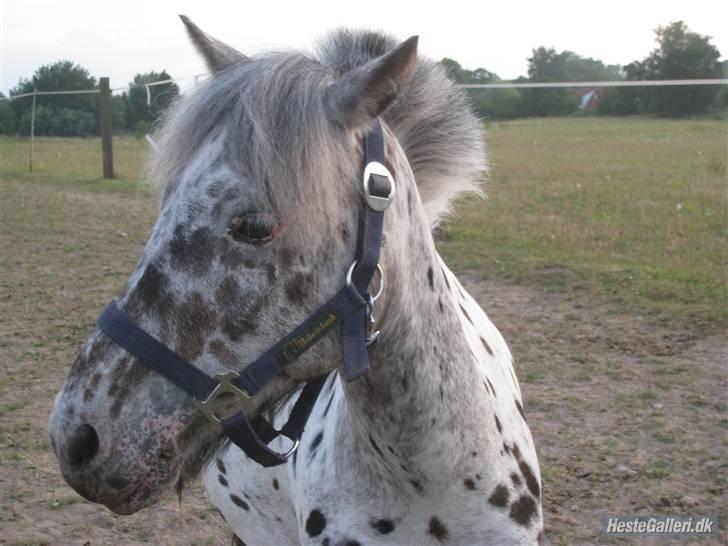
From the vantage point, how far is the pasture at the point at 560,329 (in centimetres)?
370

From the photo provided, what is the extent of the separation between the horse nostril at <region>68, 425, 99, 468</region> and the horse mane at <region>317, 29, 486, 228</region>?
1110 millimetres

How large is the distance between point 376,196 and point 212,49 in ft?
2.36

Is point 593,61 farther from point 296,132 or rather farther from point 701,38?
point 296,132

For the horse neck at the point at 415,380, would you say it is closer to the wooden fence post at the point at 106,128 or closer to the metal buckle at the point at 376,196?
the metal buckle at the point at 376,196

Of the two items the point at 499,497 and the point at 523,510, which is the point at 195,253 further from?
the point at 523,510

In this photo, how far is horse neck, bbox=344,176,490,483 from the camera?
6.35ft

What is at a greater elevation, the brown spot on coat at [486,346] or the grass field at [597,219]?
the brown spot on coat at [486,346]

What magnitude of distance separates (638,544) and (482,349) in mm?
1585

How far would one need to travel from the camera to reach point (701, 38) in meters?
27.9

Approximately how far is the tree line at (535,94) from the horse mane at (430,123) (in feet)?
1.05

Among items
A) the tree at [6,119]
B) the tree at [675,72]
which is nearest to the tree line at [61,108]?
the tree at [6,119]

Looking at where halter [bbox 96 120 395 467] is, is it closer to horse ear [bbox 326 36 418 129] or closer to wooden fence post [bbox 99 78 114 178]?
horse ear [bbox 326 36 418 129]

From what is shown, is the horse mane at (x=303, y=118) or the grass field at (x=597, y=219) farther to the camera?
the grass field at (x=597, y=219)

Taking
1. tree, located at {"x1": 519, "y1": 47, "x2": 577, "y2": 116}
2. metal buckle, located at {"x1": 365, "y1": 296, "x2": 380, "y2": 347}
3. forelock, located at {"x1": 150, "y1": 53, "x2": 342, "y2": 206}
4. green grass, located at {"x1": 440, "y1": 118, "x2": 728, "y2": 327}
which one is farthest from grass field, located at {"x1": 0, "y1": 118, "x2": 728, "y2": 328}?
tree, located at {"x1": 519, "y1": 47, "x2": 577, "y2": 116}
